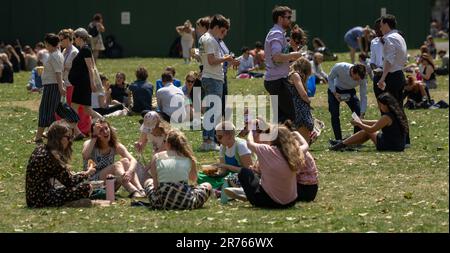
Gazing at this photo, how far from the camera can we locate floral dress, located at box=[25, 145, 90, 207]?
10938 millimetres

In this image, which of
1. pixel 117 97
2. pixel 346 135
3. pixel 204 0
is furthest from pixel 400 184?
pixel 204 0

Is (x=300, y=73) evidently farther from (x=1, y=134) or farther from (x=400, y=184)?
(x=1, y=134)

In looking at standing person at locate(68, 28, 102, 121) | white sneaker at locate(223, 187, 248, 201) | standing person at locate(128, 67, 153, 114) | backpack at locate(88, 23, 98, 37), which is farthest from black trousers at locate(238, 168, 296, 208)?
backpack at locate(88, 23, 98, 37)

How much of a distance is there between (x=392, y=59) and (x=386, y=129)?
35.8 inches

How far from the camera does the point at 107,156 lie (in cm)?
1194

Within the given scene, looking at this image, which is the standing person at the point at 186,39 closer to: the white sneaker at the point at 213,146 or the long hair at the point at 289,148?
the white sneaker at the point at 213,146

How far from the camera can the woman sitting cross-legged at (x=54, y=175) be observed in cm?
1095

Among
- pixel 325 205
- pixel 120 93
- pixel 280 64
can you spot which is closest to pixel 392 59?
pixel 280 64

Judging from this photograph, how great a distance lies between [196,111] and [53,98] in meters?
2.76

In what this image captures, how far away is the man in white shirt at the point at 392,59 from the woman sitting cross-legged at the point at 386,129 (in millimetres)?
314

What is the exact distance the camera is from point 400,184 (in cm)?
1228

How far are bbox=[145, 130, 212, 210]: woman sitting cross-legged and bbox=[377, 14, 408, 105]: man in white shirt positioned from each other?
4.75 meters

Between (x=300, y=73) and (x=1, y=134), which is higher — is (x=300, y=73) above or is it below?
above

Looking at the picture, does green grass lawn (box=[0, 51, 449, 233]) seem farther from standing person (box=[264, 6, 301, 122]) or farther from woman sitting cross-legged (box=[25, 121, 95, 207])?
standing person (box=[264, 6, 301, 122])
